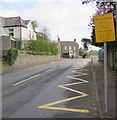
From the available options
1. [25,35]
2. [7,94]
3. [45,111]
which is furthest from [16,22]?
[45,111]

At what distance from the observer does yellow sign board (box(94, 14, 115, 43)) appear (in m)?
5.11

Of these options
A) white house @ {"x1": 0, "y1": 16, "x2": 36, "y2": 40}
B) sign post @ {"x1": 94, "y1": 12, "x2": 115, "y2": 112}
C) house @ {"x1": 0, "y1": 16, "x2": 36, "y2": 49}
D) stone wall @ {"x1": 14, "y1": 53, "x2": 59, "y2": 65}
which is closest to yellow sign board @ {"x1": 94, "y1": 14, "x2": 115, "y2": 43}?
sign post @ {"x1": 94, "y1": 12, "x2": 115, "y2": 112}

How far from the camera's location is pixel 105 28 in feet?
17.0

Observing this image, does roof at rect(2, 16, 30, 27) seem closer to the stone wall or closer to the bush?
the stone wall

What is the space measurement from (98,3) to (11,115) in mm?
10497

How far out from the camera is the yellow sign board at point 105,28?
16.8 ft

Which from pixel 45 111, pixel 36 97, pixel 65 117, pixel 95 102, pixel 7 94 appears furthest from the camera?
pixel 7 94

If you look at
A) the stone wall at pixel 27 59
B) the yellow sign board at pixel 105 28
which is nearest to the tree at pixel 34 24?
the stone wall at pixel 27 59

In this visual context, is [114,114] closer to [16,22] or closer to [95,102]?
[95,102]

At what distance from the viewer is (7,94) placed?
778cm

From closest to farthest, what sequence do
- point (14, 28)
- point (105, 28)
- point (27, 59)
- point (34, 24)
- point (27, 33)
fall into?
point (105, 28) < point (27, 59) < point (14, 28) < point (27, 33) < point (34, 24)

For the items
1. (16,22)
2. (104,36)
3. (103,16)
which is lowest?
(104,36)

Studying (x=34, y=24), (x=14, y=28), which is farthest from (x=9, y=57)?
(x=34, y=24)

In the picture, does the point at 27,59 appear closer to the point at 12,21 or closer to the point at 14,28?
the point at 14,28
